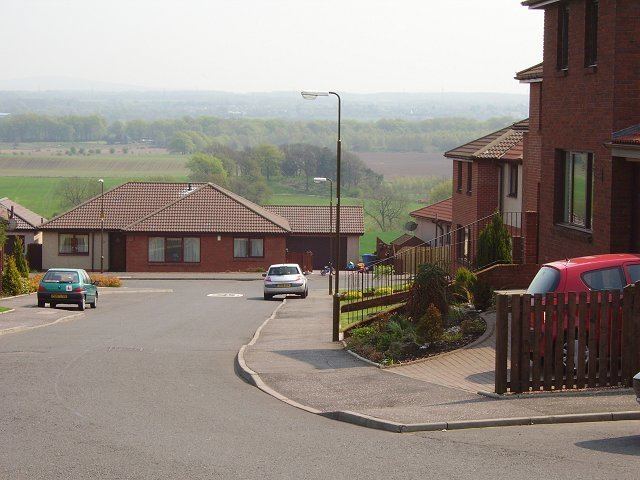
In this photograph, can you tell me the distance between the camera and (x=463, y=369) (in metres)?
17.8

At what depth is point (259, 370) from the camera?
63.8 ft

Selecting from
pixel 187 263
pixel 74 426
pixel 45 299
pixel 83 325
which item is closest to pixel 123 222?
pixel 187 263

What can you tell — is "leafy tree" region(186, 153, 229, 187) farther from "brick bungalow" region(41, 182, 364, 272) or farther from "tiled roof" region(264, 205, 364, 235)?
"brick bungalow" region(41, 182, 364, 272)

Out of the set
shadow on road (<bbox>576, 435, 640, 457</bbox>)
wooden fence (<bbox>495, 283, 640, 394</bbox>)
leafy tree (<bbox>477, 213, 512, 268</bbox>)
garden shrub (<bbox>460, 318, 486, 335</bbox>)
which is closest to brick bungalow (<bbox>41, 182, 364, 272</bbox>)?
leafy tree (<bbox>477, 213, 512, 268</bbox>)

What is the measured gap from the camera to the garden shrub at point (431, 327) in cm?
1998

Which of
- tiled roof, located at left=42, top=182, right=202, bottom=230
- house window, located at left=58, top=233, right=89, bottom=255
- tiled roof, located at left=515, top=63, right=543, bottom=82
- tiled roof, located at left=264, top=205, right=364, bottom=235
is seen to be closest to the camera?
tiled roof, located at left=515, top=63, right=543, bottom=82

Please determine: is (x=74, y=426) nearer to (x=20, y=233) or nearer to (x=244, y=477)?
(x=244, y=477)

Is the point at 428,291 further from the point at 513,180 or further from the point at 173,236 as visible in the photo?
the point at 173,236

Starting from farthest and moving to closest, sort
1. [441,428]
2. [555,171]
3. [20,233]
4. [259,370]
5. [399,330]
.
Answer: [20,233] < [555,171] < [399,330] < [259,370] < [441,428]

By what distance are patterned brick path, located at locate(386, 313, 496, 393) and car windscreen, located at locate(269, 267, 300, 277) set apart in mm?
28018

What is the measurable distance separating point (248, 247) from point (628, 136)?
53031mm

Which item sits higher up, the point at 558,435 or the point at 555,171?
the point at 555,171

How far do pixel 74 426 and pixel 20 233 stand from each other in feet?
215

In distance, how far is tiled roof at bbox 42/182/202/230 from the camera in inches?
2876
